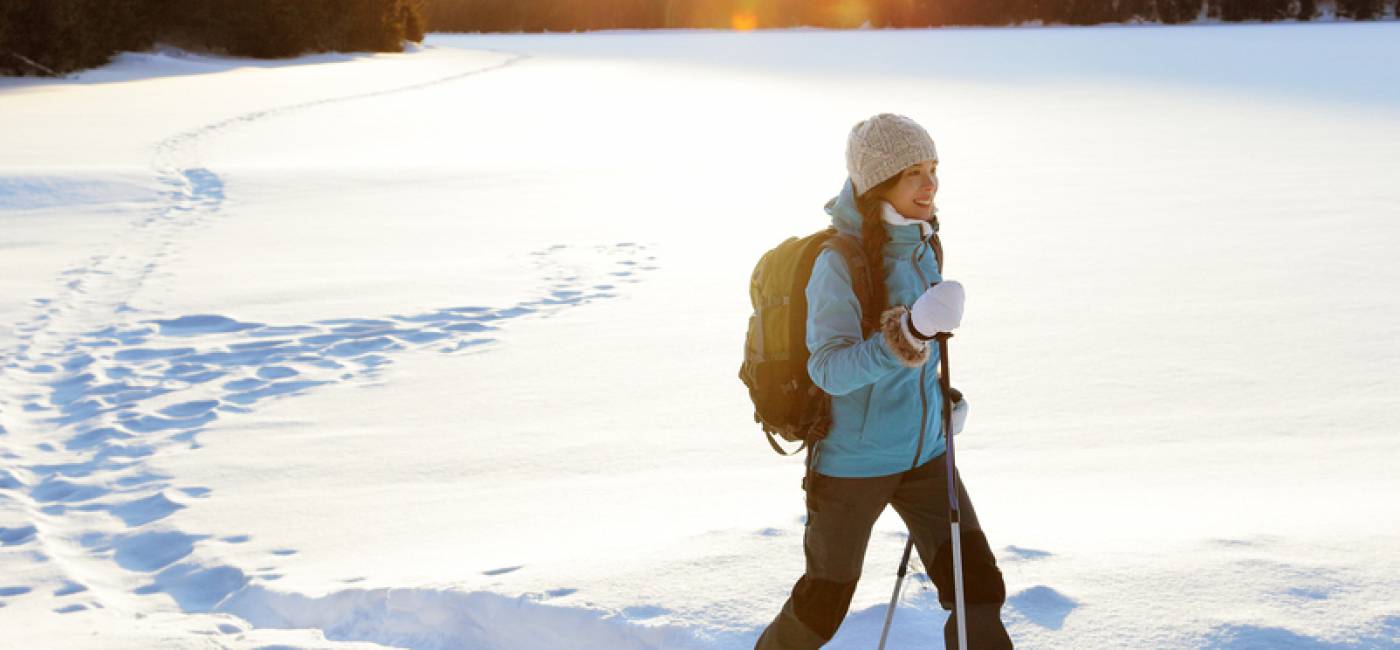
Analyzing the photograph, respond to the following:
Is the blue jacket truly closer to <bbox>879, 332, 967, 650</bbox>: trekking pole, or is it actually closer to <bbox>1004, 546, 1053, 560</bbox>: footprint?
<bbox>879, 332, 967, 650</bbox>: trekking pole

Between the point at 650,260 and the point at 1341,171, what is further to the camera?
the point at 1341,171

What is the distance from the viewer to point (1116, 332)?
6840 millimetres

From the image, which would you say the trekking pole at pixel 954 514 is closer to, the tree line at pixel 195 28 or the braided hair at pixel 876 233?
the braided hair at pixel 876 233

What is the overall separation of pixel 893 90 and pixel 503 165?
1008 cm

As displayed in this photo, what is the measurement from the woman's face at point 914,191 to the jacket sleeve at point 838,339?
168mm

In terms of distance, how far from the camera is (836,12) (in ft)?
276

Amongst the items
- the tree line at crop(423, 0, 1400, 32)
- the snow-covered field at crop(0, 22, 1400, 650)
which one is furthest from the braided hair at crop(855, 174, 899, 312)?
the tree line at crop(423, 0, 1400, 32)

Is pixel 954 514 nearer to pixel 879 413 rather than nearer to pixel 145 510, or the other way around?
pixel 879 413

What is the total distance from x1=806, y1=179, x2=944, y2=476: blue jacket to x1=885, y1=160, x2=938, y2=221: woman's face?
0.04 metres

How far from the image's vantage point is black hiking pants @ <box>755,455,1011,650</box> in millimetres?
2541

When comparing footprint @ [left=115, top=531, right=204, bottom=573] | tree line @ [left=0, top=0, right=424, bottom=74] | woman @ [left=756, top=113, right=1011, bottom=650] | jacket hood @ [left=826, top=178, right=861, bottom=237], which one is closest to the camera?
woman @ [left=756, top=113, right=1011, bottom=650]

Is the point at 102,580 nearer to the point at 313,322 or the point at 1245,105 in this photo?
the point at 313,322

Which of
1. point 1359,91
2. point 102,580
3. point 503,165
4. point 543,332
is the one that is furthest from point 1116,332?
point 1359,91

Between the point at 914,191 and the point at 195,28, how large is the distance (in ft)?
132
